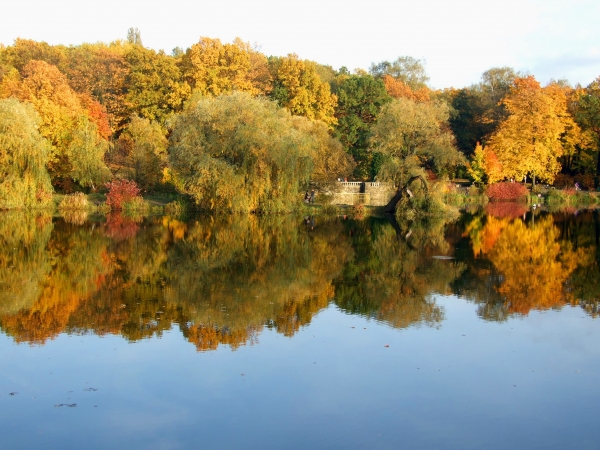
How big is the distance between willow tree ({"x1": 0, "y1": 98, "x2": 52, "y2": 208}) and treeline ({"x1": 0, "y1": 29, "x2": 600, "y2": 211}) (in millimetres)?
67

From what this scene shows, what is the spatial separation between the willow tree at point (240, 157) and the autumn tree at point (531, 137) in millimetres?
21501

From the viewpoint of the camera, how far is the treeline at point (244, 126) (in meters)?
32.2

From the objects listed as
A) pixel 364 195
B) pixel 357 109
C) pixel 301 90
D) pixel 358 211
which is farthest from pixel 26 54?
pixel 358 211

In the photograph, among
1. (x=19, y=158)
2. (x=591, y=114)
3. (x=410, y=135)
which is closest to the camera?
(x=19, y=158)

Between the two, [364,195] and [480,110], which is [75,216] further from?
[480,110]

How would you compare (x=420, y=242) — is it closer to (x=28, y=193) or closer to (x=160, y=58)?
(x=28, y=193)

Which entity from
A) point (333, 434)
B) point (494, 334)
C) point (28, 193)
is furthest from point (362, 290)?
point (28, 193)

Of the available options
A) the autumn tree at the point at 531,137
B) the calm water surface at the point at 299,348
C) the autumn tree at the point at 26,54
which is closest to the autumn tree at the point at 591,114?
the autumn tree at the point at 531,137

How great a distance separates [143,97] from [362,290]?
116 feet

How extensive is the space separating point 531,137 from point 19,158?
36657 mm

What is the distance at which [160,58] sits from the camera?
151ft

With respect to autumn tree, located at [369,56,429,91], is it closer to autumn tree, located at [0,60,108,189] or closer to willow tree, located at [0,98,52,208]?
autumn tree, located at [0,60,108,189]

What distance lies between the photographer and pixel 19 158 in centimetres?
3158

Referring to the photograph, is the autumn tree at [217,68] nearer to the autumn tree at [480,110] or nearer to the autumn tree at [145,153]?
the autumn tree at [145,153]
